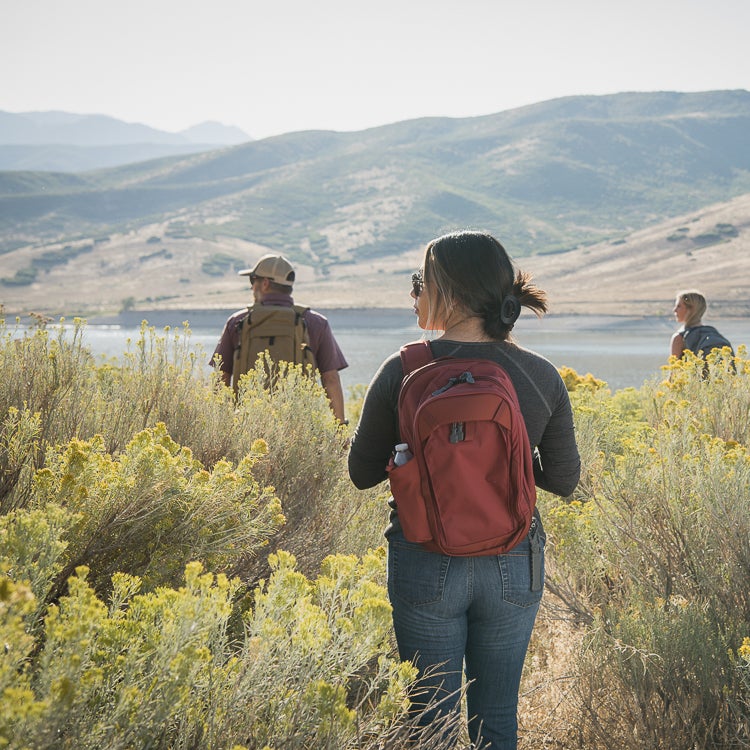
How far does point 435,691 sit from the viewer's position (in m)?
2.06

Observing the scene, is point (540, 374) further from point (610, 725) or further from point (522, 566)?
point (610, 725)

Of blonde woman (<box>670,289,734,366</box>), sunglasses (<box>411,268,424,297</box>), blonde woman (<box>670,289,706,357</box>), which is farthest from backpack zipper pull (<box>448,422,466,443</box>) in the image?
blonde woman (<box>670,289,706,357</box>)

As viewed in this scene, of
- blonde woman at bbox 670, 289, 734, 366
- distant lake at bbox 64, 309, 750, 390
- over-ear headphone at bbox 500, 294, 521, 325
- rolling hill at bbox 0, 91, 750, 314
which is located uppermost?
rolling hill at bbox 0, 91, 750, 314

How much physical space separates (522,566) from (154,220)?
14445 cm

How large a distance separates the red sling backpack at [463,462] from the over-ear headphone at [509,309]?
5.9 inches

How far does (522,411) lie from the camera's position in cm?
211

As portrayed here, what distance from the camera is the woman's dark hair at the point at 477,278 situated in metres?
2.08

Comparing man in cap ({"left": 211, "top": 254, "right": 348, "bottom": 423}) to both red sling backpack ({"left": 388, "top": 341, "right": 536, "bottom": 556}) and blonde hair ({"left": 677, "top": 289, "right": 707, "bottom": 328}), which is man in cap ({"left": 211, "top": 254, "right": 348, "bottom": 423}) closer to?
red sling backpack ({"left": 388, "top": 341, "right": 536, "bottom": 556})

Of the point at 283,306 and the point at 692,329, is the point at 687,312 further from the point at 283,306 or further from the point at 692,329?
the point at 283,306

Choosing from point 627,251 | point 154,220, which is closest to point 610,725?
point 627,251

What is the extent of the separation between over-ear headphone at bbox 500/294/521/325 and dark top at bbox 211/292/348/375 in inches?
106

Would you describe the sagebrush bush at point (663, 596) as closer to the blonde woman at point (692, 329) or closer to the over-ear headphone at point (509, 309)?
the over-ear headphone at point (509, 309)

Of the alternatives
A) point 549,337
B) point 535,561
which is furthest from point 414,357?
point 549,337

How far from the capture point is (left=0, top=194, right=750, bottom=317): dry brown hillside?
65750mm
